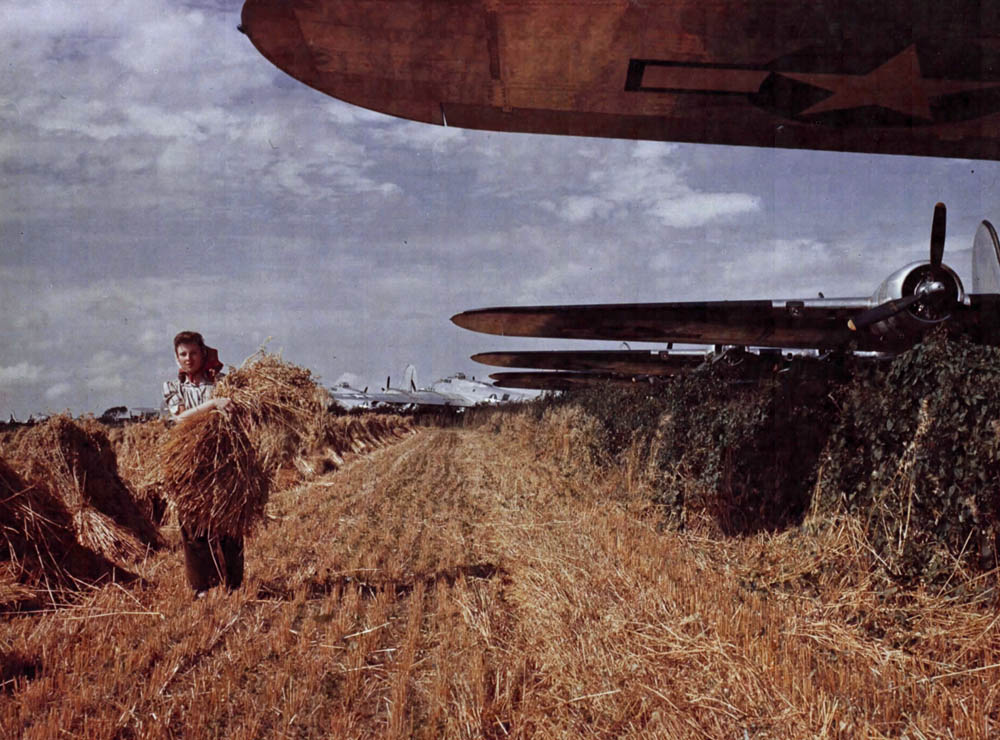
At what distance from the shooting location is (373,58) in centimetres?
747

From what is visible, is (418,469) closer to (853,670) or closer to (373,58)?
(373,58)

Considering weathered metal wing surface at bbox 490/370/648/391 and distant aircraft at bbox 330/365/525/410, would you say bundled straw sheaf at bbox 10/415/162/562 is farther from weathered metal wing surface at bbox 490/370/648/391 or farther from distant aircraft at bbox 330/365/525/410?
distant aircraft at bbox 330/365/525/410

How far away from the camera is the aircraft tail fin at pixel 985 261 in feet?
37.8

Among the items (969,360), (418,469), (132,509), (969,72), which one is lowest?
(418,469)

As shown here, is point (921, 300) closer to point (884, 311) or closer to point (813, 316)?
point (884, 311)

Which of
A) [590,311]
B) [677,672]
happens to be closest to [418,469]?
[590,311]

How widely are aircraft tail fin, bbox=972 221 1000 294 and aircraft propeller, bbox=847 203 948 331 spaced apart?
11.3 ft

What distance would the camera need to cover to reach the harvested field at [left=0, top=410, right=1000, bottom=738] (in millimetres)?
3297

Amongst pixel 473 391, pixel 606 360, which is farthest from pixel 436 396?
pixel 606 360

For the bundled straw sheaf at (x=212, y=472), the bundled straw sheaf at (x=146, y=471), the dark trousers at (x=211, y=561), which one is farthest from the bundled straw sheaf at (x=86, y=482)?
the bundled straw sheaf at (x=212, y=472)

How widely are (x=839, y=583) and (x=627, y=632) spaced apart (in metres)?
2.09

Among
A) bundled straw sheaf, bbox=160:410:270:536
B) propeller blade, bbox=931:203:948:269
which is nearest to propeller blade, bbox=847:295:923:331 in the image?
propeller blade, bbox=931:203:948:269

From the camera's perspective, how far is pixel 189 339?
5367 mm

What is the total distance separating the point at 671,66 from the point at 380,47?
131 inches
